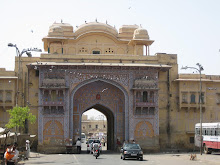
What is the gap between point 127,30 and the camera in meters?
42.8

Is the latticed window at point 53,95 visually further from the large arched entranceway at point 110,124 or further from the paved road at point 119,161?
the paved road at point 119,161

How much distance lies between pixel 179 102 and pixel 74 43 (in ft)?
39.4

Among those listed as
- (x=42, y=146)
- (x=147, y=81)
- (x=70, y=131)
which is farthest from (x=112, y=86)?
(x=42, y=146)

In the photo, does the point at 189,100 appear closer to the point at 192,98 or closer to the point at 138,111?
the point at 192,98

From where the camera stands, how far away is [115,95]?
35688 mm

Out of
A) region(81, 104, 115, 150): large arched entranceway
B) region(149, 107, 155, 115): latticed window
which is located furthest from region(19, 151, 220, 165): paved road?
region(81, 104, 115, 150): large arched entranceway

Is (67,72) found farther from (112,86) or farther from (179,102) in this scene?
(179,102)

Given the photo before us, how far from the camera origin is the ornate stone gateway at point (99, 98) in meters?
33.6

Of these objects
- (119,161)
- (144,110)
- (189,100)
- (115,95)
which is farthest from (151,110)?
(119,161)

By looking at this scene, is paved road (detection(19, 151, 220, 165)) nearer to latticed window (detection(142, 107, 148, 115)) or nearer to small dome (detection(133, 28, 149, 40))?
latticed window (detection(142, 107, 148, 115))

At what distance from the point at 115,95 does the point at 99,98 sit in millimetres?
1393

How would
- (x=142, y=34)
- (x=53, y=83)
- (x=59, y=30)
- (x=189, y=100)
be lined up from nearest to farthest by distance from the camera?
(x=53, y=83)
(x=189, y=100)
(x=59, y=30)
(x=142, y=34)

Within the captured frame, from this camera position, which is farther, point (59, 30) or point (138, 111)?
point (59, 30)

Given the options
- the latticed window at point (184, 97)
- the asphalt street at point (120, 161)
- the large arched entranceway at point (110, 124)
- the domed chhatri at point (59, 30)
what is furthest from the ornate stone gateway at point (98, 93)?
the asphalt street at point (120, 161)
